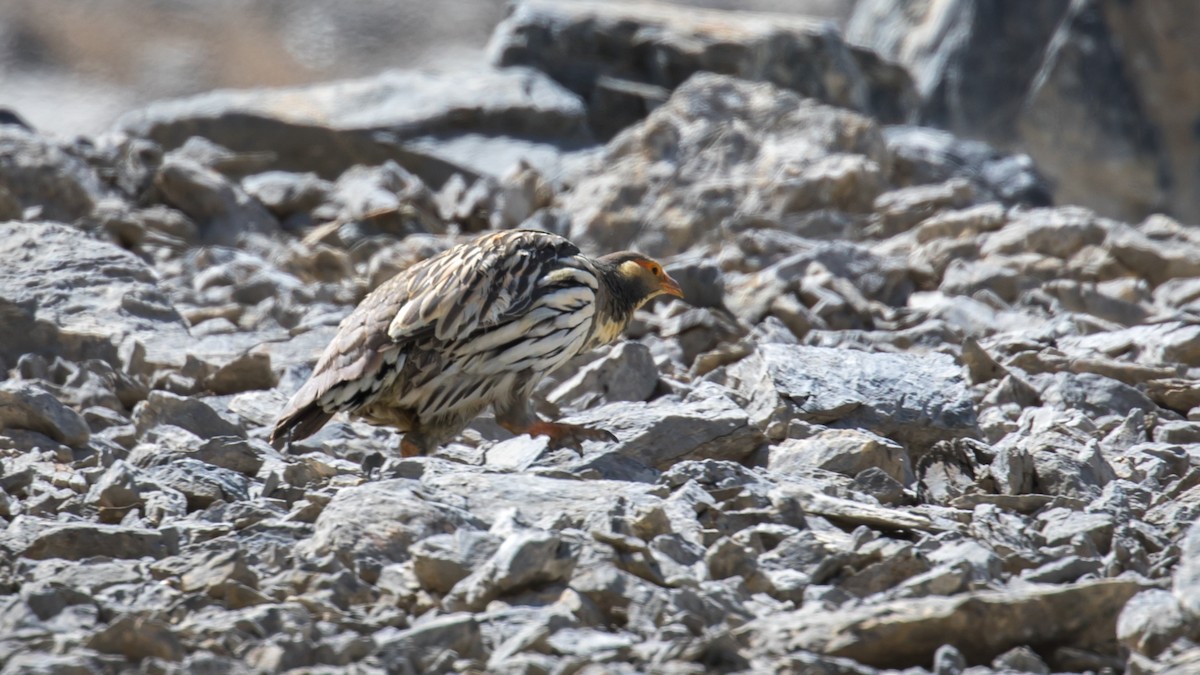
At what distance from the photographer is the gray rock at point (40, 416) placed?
289 inches

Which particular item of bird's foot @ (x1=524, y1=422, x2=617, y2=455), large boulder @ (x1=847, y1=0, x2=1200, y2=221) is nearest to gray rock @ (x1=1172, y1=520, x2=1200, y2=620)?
bird's foot @ (x1=524, y1=422, x2=617, y2=455)

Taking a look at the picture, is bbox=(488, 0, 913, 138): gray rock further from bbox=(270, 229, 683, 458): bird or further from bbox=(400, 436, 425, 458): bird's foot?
bbox=(400, 436, 425, 458): bird's foot

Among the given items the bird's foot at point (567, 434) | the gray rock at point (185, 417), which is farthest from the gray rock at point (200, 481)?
the bird's foot at point (567, 434)

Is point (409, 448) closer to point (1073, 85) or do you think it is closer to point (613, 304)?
point (613, 304)

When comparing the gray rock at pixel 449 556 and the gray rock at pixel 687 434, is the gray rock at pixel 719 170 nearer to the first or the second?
the gray rock at pixel 687 434

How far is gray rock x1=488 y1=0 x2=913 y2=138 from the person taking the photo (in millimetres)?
16250

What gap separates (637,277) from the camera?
8797 mm

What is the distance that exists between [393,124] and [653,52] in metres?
3.23

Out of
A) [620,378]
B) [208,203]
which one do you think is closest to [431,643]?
[620,378]

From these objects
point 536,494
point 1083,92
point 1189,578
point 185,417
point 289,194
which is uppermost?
point 1189,578

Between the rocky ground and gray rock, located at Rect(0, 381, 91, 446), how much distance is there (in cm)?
2

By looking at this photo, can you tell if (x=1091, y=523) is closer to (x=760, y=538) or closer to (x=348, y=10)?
(x=760, y=538)

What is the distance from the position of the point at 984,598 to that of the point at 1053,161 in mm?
21347

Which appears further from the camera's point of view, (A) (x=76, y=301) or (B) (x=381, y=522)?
(A) (x=76, y=301)
